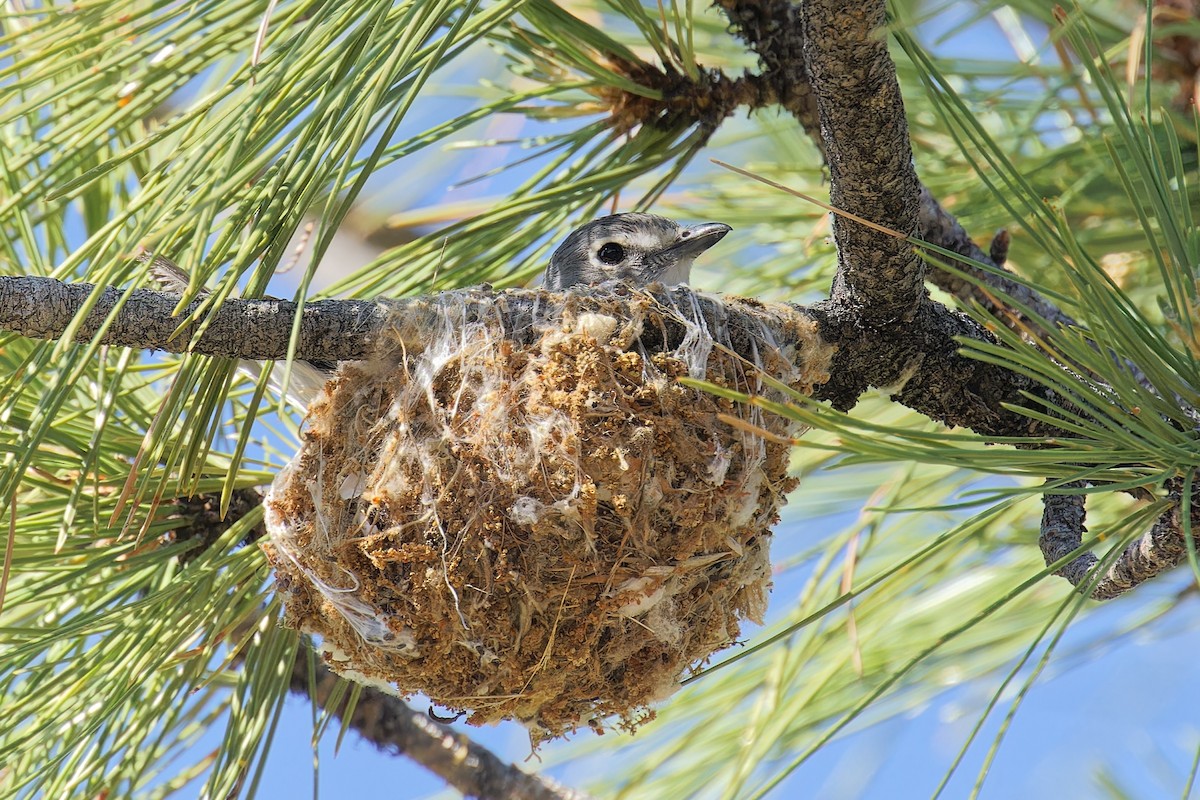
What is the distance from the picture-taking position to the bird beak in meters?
3.16

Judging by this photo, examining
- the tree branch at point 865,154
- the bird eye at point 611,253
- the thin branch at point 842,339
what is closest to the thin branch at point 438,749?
the thin branch at point 842,339

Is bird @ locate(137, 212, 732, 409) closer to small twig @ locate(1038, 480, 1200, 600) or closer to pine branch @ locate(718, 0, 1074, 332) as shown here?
pine branch @ locate(718, 0, 1074, 332)

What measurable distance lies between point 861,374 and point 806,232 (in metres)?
1.15

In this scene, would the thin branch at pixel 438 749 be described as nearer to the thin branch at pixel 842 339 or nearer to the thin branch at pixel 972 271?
the thin branch at pixel 842 339

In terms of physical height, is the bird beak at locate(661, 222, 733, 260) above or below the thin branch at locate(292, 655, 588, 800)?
above

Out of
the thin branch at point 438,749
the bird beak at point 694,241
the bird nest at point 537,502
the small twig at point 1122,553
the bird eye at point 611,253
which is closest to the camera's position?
the small twig at point 1122,553

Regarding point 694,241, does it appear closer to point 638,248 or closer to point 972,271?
point 638,248

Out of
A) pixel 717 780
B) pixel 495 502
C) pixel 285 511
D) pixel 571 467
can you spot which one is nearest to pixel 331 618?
pixel 285 511

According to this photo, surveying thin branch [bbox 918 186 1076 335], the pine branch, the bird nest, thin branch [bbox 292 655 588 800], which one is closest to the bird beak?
the pine branch

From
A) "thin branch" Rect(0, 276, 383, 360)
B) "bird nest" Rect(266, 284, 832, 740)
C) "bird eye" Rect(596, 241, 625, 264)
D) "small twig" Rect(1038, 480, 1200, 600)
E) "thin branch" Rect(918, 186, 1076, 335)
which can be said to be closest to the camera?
"thin branch" Rect(0, 276, 383, 360)

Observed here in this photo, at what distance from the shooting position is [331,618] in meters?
2.10

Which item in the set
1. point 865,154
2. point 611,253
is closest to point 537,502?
point 865,154

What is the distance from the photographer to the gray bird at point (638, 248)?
Answer: 324cm

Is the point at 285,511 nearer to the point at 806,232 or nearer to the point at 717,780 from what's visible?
the point at 717,780
